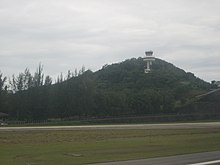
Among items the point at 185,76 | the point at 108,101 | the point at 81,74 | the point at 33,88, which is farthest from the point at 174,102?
the point at 185,76

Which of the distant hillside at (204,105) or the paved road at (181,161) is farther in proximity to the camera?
the distant hillside at (204,105)

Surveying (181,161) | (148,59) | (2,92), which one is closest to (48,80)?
(2,92)

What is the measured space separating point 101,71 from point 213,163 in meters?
143

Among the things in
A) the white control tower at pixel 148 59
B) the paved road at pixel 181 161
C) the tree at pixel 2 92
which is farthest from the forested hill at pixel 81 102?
the paved road at pixel 181 161

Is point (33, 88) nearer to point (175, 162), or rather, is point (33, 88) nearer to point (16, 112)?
point (16, 112)

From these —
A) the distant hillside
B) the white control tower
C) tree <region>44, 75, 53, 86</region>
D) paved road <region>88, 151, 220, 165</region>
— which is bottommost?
paved road <region>88, 151, 220, 165</region>

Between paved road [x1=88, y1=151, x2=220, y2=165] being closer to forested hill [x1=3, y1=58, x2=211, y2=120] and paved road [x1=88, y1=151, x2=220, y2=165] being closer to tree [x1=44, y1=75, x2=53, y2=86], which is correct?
forested hill [x1=3, y1=58, x2=211, y2=120]

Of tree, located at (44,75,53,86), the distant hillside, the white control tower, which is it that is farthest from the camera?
the white control tower

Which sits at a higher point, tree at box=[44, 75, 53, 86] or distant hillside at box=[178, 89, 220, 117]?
tree at box=[44, 75, 53, 86]

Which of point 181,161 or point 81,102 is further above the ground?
point 81,102

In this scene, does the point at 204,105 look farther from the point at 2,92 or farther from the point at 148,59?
the point at 148,59

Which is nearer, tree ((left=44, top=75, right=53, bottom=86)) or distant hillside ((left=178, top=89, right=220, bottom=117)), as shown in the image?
distant hillside ((left=178, top=89, right=220, bottom=117))

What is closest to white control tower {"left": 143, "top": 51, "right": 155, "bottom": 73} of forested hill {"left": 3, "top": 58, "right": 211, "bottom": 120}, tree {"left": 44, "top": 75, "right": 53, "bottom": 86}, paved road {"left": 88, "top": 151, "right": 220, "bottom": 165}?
forested hill {"left": 3, "top": 58, "right": 211, "bottom": 120}

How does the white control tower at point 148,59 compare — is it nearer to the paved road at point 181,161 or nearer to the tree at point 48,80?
the tree at point 48,80
